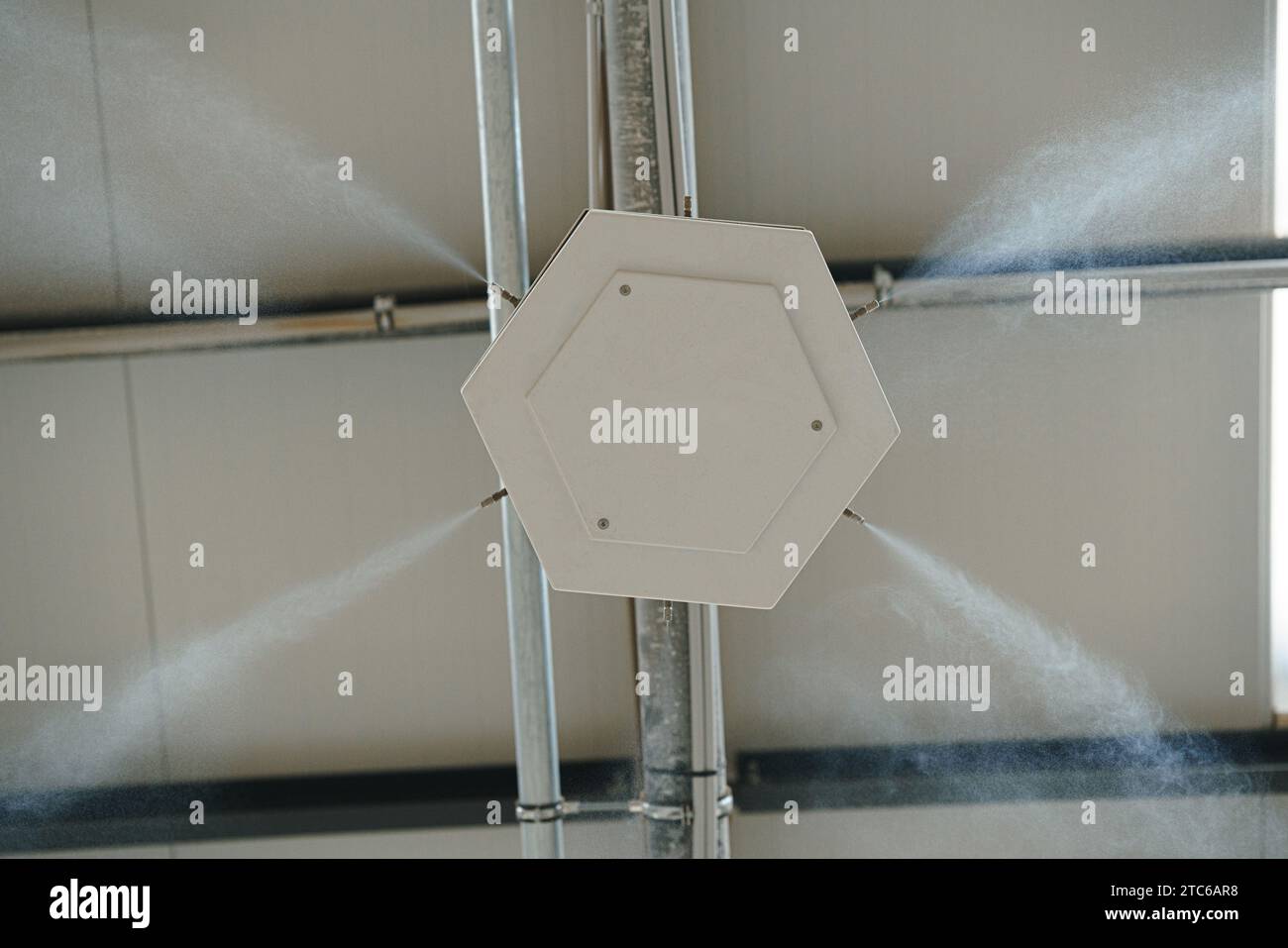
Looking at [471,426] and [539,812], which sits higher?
[471,426]

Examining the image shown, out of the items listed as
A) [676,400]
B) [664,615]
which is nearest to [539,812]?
[664,615]

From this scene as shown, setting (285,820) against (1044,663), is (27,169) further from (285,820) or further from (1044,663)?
(1044,663)

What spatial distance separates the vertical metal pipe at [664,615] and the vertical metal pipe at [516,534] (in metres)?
0.34

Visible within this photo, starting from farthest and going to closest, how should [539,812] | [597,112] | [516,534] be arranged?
[539,812] → [516,534] → [597,112]

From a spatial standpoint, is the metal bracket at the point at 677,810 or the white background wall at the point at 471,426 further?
the white background wall at the point at 471,426

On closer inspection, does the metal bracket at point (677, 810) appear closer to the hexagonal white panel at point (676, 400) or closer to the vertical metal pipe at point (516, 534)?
the vertical metal pipe at point (516, 534)

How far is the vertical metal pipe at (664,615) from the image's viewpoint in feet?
9.64

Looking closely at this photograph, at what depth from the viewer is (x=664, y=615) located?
3084 millimetres

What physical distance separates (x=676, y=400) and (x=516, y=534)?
101cm

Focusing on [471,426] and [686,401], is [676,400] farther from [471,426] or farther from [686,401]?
[471,426]

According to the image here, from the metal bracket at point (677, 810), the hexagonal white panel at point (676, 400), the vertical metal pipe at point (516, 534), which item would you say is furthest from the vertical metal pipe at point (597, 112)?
Answer: the metal bracket at point (677, 810)

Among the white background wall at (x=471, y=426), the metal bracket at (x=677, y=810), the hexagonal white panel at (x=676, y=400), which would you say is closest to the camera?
the hexagonal white panel at (x=676, y=400)

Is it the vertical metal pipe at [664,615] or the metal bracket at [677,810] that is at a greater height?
the vertical metal pipe at [664,615]

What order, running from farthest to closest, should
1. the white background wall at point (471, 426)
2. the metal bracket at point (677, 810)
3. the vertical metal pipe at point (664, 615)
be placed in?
1. the white background wall at point (471, 426)
2. the metal bracket at point (677, 810)
3. the vertical metal pipe at point (664, 615)
